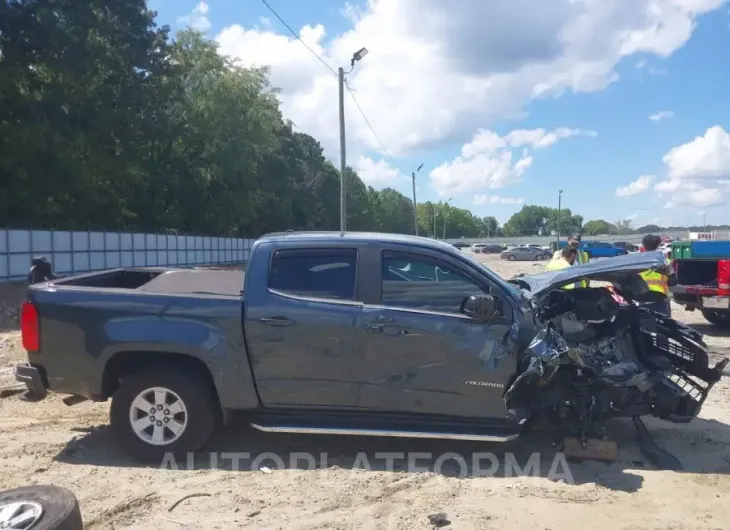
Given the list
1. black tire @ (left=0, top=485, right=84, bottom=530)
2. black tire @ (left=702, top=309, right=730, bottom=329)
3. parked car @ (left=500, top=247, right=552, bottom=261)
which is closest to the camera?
black tire @ (left=0, top=485, right=84, bottom=530)

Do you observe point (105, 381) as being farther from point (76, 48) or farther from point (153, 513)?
point (76, 48)

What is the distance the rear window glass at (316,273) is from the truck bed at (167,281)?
449 mm

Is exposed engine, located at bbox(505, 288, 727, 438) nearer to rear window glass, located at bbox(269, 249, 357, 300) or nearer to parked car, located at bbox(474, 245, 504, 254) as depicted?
rear window glass, located at bbox(269, 249, 357, 300)

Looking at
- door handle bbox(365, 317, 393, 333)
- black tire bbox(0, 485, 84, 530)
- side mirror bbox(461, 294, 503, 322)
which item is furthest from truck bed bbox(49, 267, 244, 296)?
black tire bbox(0, 485, 84, 530)

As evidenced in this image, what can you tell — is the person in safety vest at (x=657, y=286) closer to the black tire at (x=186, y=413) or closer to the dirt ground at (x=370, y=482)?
Answer: the dirt ground at (x=370, y=482)

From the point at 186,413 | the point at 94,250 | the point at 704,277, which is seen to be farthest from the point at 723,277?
the point at 94,250

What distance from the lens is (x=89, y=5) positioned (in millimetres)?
30672

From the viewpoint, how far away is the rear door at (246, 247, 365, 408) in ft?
17.1

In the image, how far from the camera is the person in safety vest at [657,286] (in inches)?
248

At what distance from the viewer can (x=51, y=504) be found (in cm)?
371

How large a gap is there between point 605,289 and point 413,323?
7.36ft

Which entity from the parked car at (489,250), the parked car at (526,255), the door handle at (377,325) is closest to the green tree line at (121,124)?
the door handle at (377,325)

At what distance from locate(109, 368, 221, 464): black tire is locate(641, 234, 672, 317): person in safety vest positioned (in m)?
4.03

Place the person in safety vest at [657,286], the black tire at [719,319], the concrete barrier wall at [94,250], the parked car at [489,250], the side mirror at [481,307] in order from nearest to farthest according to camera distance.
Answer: the side mirror at [481,307] < the person in safety vest at [657,286] < the black tire at [719,319] < the concrete barrier wall at [94,250] < the parked car at [489,250]
